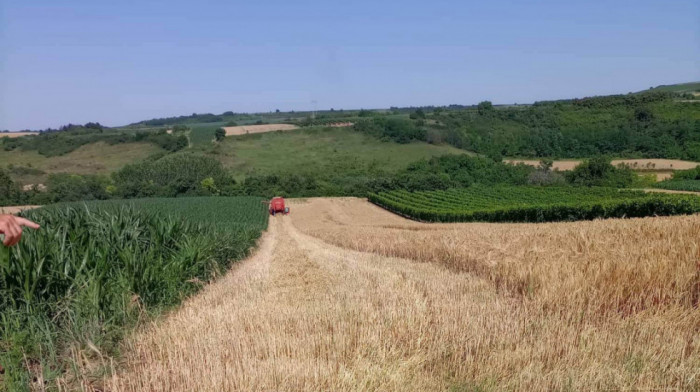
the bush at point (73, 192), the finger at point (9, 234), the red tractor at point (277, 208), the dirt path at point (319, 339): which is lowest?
the red tractor at point (277, 208)

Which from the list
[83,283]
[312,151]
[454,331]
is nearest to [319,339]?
[454,331]

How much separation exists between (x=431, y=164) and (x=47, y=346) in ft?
329

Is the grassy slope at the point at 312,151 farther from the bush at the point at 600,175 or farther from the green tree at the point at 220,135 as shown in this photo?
the bush at the point at 600,175

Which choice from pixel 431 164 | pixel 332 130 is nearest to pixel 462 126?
pixel 332 130

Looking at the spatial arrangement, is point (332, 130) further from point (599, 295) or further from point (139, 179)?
point (599, 295)

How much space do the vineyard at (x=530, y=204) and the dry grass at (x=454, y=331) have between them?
887 inches

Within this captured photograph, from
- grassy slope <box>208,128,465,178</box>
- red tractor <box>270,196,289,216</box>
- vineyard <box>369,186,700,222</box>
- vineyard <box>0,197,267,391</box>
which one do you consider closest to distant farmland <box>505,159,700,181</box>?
grassy slope <box>208,128,465,178</box>

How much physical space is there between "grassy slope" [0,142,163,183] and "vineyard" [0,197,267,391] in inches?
3820

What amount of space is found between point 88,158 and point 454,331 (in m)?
123

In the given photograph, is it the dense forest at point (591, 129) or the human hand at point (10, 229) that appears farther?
the dense forest at point (591, 129)

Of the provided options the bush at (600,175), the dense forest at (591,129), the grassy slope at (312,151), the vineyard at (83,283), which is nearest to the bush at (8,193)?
the grassy slope at (312,151)

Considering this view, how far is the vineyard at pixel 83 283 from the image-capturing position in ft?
20.6

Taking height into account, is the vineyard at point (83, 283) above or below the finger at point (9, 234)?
below

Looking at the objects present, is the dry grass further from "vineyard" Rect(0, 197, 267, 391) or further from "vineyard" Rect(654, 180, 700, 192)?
"vineyard" Rect(654, 180, 700, 192)
